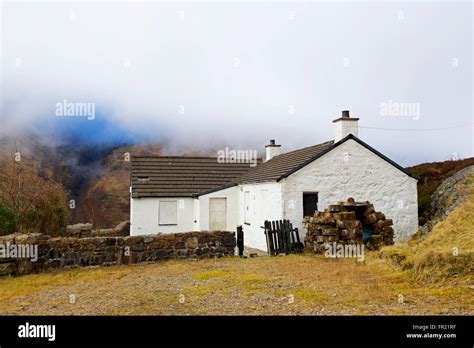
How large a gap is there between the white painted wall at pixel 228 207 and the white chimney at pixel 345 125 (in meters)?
7.14

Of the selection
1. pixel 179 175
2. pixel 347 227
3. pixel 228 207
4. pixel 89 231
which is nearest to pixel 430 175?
pixel 228 207

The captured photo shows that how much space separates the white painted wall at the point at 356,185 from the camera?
58.4 ft

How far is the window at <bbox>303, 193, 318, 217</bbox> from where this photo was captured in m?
18.0

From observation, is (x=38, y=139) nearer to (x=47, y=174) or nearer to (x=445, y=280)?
(x=47, y=174)

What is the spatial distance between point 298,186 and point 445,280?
9100mm

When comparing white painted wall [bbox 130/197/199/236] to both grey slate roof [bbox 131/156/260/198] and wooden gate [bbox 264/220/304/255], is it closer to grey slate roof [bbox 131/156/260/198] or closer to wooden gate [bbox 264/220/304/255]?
grey slate roof [bbox 131/156/260/198]

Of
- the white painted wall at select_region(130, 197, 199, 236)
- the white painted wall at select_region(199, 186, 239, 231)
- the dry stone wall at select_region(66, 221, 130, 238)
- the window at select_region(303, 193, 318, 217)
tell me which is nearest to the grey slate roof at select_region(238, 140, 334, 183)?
the window at select_region(303, 193, 318, 217)

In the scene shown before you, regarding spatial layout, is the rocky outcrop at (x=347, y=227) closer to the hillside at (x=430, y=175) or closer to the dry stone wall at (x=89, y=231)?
the hillside at (x=430, y=175)

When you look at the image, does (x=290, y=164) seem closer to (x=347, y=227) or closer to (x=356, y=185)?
(x=356, y=185)

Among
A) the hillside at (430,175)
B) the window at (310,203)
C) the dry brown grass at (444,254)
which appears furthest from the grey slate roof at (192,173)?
the dry brown grass at (444,254)

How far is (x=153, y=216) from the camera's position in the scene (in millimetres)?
23328

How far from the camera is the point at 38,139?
5722cm
